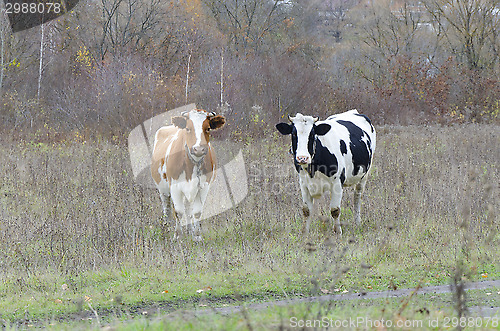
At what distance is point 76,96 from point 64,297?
16.7 m

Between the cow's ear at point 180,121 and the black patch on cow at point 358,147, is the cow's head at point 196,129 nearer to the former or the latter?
the cow's ear at point 180,121

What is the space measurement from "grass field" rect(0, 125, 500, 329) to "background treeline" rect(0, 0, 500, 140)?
7.45 metres

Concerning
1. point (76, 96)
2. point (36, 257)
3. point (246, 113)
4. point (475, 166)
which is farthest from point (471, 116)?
point (36, 257)

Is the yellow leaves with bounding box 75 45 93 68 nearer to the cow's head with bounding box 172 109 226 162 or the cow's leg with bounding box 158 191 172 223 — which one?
the cow's leg with bounding box 158 191 172 223

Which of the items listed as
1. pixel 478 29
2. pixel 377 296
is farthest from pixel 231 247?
pixel 478 29

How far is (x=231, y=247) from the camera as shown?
8.64 metres

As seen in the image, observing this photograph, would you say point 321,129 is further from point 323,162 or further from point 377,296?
point 377,296

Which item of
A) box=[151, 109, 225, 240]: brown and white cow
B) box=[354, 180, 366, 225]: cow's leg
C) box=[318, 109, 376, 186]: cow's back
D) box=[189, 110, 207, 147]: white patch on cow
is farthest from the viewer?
box=[354, 180, 366, 225]: cow's leg

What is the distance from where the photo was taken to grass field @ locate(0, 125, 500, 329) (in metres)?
6.52

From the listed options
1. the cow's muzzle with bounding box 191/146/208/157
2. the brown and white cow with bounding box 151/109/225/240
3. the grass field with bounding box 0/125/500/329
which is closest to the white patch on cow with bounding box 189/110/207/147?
the brown and white cow with bounding box 151/109/225/240

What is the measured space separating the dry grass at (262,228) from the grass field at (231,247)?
0.10 feet

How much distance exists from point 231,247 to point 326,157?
2189mm

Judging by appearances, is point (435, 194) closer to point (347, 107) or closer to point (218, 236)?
point (218, 236)

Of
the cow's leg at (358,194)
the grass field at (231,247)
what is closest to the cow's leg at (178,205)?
the grass field at (231,247)
